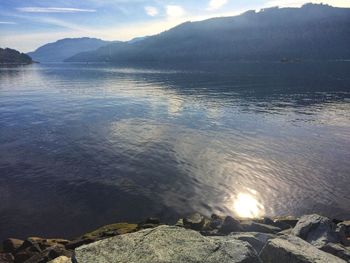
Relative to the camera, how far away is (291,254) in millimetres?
13273

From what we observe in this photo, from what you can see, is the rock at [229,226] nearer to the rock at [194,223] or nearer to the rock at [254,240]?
the rock at [194,223]

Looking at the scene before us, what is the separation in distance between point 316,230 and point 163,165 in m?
19.6

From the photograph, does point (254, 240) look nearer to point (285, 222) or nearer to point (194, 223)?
point (194, 223)

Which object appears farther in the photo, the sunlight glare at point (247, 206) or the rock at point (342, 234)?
the sunlight glare at point (247, 206)

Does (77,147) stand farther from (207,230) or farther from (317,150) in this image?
(317,150)

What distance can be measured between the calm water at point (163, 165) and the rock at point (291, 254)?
45.4ft

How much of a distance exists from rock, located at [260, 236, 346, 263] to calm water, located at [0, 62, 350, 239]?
545 inches

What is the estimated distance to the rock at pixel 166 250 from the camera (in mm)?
12312

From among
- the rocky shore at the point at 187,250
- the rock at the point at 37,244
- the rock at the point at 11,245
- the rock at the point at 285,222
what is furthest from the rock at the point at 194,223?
the rock at the point at 11,245

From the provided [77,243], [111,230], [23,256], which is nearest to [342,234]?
[111,230]

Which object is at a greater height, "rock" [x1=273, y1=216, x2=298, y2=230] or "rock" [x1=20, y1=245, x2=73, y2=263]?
"rock" [x1=20, y1=245, x2=73, y2=263]

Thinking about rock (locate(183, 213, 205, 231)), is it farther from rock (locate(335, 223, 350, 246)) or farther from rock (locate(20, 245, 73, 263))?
rock (locate(335, 223, 350, 246))

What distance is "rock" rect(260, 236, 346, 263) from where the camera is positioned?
1316 cm

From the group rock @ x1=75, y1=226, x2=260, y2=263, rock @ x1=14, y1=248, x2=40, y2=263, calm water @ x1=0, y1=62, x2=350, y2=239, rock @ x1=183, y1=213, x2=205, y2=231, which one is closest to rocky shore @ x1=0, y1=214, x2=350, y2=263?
rock @ x1=75, y1=226, x2=260, y2=263
